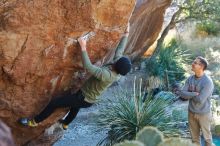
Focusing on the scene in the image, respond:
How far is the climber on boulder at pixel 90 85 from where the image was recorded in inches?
241

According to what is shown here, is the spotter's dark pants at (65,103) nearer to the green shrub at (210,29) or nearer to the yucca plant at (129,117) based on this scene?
the yucca plant at (129,117)

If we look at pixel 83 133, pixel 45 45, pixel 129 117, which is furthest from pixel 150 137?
pixel 83 133

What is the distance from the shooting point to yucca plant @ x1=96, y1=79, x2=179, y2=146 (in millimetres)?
8289

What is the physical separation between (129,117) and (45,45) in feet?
9.08

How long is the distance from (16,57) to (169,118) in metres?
3.57

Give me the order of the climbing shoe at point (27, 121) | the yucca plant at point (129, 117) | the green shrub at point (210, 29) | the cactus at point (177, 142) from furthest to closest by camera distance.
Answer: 1. the green shrub at point (210, 29)
2. the yucca plant at point (129, 117)
3. the climbing shoe at point (27, 121)
4. the cactus at point (177, 142)

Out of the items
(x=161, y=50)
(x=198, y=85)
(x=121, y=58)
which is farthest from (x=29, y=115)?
(x=161, y=50)

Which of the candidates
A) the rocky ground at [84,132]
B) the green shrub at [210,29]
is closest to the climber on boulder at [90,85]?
the rocky ground at [84,132]

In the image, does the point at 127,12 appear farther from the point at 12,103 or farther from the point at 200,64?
the point at 12,103

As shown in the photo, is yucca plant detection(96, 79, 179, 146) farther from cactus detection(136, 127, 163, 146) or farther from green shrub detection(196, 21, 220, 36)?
green shrub detection(196, 21, 220, 36)

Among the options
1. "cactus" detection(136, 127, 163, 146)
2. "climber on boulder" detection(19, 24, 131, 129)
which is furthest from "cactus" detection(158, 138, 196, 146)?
"climber on boulder" detection(19, 24, 131, 129)

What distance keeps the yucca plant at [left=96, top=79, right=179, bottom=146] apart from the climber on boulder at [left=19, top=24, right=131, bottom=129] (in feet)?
5.33

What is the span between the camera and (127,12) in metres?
6.37

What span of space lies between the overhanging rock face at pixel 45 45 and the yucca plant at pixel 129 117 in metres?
1.64
